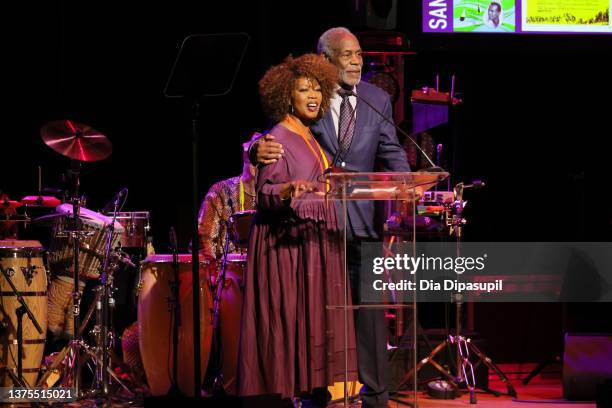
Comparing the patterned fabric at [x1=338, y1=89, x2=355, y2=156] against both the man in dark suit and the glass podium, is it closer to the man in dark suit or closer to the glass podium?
the man in dark suit

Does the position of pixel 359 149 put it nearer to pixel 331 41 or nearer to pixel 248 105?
pixel 331 41

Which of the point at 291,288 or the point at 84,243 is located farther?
the point at 84,243

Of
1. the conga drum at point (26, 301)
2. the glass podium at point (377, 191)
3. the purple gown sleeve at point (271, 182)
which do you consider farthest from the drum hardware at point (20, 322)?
the glass podium at point (377, 191)

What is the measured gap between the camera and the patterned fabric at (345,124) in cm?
421

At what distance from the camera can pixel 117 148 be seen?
7117mm

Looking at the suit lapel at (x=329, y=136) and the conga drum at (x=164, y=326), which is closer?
the suit lapel at (x=329, y=136)

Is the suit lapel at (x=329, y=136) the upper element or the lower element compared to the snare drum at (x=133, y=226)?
upper

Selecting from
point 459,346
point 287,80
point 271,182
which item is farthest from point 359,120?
point 459,346

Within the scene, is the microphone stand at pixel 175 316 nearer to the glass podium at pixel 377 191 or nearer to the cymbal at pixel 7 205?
the cymbal at pixel 7 205

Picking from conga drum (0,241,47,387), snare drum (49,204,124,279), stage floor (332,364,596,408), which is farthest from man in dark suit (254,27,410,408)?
conga drum (0,241,47,387)

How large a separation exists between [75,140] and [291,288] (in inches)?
93.6

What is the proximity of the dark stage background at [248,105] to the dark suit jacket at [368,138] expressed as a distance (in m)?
2.18

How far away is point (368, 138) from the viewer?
13.9 ft

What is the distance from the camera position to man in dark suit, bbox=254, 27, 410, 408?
3830 millimetres
